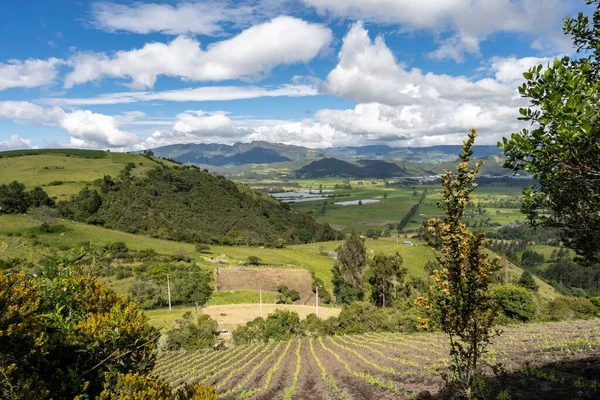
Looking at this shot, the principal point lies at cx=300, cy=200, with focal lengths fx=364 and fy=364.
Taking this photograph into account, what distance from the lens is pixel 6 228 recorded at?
3981 inches

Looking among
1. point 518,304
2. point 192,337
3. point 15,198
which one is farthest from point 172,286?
point 15,198

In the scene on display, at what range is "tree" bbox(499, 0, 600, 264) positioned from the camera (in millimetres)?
6621

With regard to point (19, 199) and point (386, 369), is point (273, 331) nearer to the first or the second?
point (386, 369)

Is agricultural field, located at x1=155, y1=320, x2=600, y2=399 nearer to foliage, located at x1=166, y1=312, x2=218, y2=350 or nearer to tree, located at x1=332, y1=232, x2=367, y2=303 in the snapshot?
foliage, located at x1=166, y1=312, x2=218, y2=350

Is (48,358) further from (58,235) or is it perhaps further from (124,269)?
(58,235)

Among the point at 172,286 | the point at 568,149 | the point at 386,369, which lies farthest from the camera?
the point at 172,286

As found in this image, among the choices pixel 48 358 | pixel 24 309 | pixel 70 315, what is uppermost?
pixel 24 309

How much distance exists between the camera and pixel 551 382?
1540cm

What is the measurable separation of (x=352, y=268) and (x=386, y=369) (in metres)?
61.3

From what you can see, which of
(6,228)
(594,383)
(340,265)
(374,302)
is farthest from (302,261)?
(594,383)

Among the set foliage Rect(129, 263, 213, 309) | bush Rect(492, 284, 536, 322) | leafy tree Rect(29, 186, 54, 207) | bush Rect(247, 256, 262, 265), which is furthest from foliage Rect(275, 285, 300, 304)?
leafy tree Rect(29, 186, 54, 207)

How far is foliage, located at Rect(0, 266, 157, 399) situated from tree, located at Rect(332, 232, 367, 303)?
74.3m

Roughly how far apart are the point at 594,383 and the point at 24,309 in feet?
62.0

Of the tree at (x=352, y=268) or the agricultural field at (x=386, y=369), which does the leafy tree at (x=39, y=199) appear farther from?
the agricultural field at (x=386, y=369)
